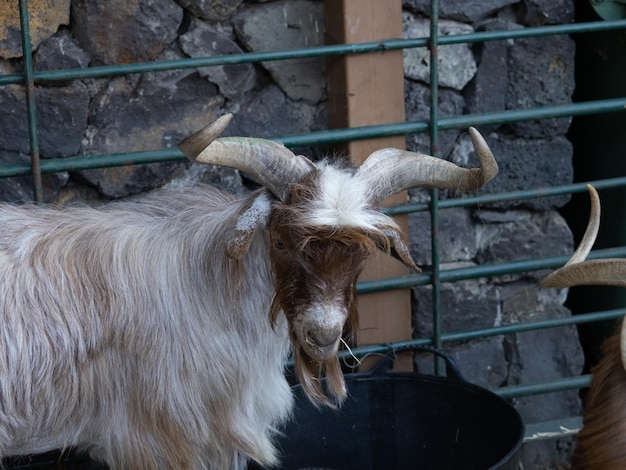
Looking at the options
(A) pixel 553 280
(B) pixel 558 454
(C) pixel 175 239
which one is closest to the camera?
(A) pixel 553 280

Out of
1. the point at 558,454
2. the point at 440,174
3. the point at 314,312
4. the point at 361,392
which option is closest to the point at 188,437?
the point at 314,312

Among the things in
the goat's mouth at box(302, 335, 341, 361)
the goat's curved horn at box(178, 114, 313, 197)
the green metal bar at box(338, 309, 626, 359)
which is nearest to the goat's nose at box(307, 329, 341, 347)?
the goat's mouth at box(302, 335, 341, 361)

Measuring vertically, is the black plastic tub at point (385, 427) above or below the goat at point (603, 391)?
below

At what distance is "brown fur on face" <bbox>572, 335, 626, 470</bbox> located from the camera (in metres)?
2.83

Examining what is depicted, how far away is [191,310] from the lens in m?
3.39

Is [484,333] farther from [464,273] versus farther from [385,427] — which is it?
[385,427]

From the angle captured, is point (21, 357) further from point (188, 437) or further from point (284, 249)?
point (284, 249)

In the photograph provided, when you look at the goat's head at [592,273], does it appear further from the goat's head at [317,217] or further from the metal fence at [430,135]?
the metal fence at [430,135]

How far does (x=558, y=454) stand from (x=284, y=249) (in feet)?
8.59

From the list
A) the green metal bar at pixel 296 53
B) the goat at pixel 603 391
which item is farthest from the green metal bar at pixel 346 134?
the goat at pixel 603 391

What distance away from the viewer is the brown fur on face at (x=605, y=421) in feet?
9.28

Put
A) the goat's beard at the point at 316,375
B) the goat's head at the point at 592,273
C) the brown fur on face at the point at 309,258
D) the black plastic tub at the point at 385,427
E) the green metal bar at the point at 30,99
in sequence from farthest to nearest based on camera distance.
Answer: the black plastic tub at the point at 385,427, the green metal bar at the point at 30,99, the goat's beard at the point at 316,375, the brown fur on face at the point at 309,258, the goat's head at the point at 592,273

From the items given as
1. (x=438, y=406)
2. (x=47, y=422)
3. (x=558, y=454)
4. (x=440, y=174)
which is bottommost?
(x=558, y=454)

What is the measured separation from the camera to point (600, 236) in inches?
211
